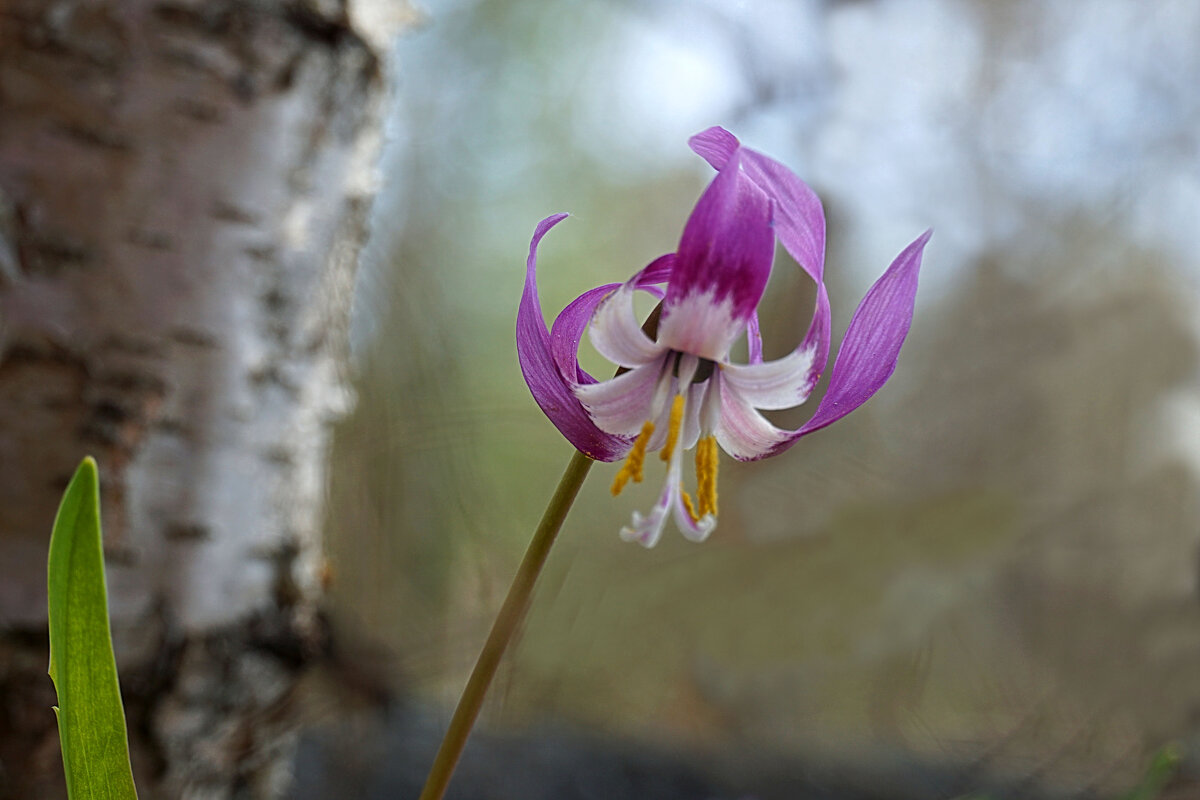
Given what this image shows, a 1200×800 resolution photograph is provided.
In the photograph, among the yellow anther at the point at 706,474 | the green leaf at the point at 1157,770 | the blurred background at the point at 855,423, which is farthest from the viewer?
the blurred background at the point at 855,423

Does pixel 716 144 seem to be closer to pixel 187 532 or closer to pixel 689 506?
pixel 689 506

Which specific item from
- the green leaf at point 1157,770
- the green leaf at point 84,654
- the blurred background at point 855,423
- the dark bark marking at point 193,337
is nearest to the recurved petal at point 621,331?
the green leaf at point 84,654

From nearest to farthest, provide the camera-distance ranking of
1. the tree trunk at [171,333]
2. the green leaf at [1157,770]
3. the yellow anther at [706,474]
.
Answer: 1. the yellow anther at [706,474]
2. the green leaf at [1157,770]
3. the tree trunk at [171,333]

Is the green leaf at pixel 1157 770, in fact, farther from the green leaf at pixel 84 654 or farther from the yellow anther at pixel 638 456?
the green leaf at pixel 84 654

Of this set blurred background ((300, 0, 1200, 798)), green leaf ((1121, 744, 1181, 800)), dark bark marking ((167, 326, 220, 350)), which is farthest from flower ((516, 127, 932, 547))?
blurred background ((300, 0, 1200, 798))

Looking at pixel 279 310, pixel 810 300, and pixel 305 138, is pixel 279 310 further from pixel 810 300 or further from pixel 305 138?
pixel 810 300

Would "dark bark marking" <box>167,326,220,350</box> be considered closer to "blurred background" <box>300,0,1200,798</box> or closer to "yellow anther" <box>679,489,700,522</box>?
"yellow anther" <box>679,489,700,522</box>

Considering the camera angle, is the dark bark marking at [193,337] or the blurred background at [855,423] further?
the blurred background at [855,423]
